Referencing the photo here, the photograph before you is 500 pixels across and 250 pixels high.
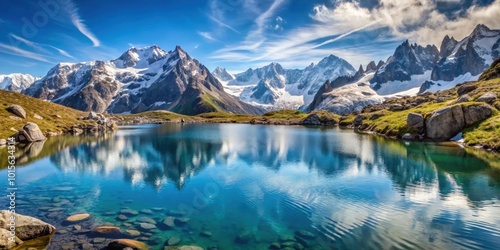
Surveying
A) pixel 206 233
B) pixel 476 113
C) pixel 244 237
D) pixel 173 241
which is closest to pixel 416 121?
pixel 476 113

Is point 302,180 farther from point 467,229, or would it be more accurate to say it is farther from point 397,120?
point 397,120

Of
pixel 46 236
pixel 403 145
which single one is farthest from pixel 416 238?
pixel 403 145

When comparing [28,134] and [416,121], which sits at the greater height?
[416,121]

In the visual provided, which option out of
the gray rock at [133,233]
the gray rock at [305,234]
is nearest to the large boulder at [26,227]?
the gray rock at [133,233]

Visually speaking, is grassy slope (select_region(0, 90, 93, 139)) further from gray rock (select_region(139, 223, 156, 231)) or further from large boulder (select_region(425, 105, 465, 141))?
large boulder (select_region(425, 105, 465, 141))

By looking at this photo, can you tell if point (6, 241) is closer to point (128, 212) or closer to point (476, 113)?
point (128, 212)

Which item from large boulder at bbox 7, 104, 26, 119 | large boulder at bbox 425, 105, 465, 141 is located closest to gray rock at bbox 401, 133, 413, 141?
large boulder at bbox 425, 105, 465, 141

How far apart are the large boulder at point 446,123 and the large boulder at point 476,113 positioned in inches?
49.2

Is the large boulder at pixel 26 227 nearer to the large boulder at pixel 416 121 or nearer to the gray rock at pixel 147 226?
the gray rock at pixel 147 226

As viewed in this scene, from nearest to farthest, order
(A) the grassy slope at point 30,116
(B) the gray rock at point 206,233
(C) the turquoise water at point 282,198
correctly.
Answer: (C) the turquoise water at point 282,198 → (B) the gray rock at point 206,233 → (A) the grassy slope at point 30,116

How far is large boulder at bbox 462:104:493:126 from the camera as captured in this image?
84.6 metres

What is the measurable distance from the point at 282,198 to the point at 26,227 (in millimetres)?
26897

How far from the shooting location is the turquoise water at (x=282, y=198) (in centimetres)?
2656

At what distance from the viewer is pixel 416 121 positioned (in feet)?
340
